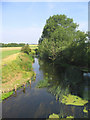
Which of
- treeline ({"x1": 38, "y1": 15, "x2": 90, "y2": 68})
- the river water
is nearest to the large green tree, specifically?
treeline ({"x1": 38, "y1": 15, "x2": 90, "y2": 68})

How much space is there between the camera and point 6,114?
386 inches

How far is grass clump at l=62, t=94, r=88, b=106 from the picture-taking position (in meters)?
11.1

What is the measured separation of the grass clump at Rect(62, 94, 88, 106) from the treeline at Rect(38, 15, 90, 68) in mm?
11933

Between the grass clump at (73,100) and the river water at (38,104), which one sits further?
the grass clump at (73,100)

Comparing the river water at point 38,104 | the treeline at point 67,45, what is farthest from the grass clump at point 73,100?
the treeline at point 67,45

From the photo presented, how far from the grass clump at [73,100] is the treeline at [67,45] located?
1193cm

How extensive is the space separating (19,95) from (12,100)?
1237 mm

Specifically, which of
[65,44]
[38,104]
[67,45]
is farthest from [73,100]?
[65,44]

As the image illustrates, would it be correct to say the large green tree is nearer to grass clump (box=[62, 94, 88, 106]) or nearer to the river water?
the river water

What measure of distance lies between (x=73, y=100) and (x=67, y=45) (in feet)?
55.5

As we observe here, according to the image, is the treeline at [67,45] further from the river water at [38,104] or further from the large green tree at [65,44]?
the river water at [38,104]

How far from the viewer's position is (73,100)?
11562 mm

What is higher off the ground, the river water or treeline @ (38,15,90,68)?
treeline @ (38,15,90,68)

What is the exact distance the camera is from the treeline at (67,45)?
877 inches
